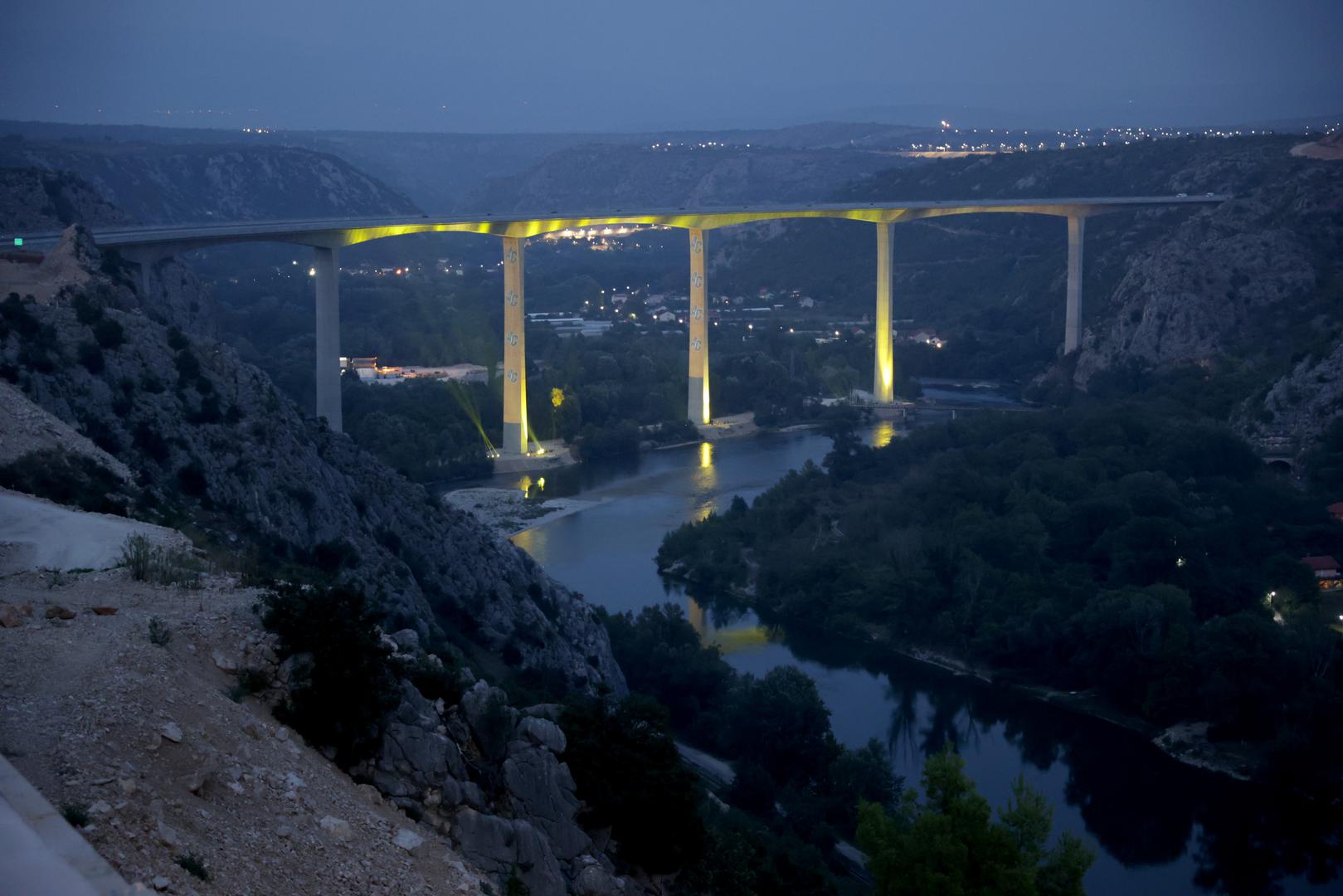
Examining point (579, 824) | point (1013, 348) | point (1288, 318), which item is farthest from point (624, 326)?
point (579, 824)

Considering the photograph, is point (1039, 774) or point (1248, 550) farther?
point (1248, 550)

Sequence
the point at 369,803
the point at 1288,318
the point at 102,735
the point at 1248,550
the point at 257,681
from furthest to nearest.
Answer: the point at 1288,318, the point at 1248,550, the point at 257,681, the point at 369,803, the point at 102,735

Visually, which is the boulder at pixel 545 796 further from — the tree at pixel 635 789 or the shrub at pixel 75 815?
the shrub at pixel 75 815

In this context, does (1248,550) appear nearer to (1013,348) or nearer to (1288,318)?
(1288,318)

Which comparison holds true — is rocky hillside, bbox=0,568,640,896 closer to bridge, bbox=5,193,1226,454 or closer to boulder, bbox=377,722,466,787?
boulder, bbox=377,722,466,787

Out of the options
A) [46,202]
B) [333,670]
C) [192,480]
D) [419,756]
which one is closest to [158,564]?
[333,670]

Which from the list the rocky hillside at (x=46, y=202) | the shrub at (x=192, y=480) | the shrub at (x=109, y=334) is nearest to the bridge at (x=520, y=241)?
the rocky hillside at (x=46, y=202)

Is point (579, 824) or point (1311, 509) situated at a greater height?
point (579, 824)

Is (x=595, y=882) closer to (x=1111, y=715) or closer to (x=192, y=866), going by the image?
(x=192, y=866)
